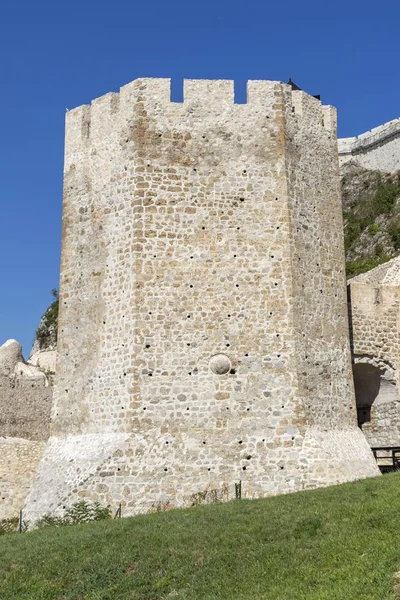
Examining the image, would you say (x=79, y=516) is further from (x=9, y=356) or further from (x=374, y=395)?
(x=9, y=356)

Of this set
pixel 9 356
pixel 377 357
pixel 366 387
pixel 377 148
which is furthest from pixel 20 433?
pixel 377 148

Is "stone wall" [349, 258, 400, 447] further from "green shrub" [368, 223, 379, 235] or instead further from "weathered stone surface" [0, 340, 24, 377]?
"green shrub" [368, 223, 379, 235]

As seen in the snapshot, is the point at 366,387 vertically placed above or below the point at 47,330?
below

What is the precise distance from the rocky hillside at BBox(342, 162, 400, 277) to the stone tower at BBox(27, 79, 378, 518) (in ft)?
70.9

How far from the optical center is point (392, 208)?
50.7m

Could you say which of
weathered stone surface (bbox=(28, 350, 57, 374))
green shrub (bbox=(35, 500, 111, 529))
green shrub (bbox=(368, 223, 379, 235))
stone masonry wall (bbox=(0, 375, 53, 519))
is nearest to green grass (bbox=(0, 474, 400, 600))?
green shrub (bbox=(35, 500, 111, 529))

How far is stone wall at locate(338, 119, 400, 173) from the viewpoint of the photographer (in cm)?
5775

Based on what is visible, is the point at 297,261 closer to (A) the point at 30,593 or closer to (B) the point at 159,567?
(B) the point at 159,567

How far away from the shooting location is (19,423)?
19.8m

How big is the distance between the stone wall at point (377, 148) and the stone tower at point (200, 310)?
4510cm

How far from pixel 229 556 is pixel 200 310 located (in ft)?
18.0

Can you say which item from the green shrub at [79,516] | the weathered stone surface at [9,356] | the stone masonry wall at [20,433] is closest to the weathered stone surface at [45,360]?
the weathered stone surface at [9,356]

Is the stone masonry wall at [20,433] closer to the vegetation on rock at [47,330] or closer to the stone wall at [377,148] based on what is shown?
the vegetation on rock at [47,330]

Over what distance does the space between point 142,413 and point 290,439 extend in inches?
105
